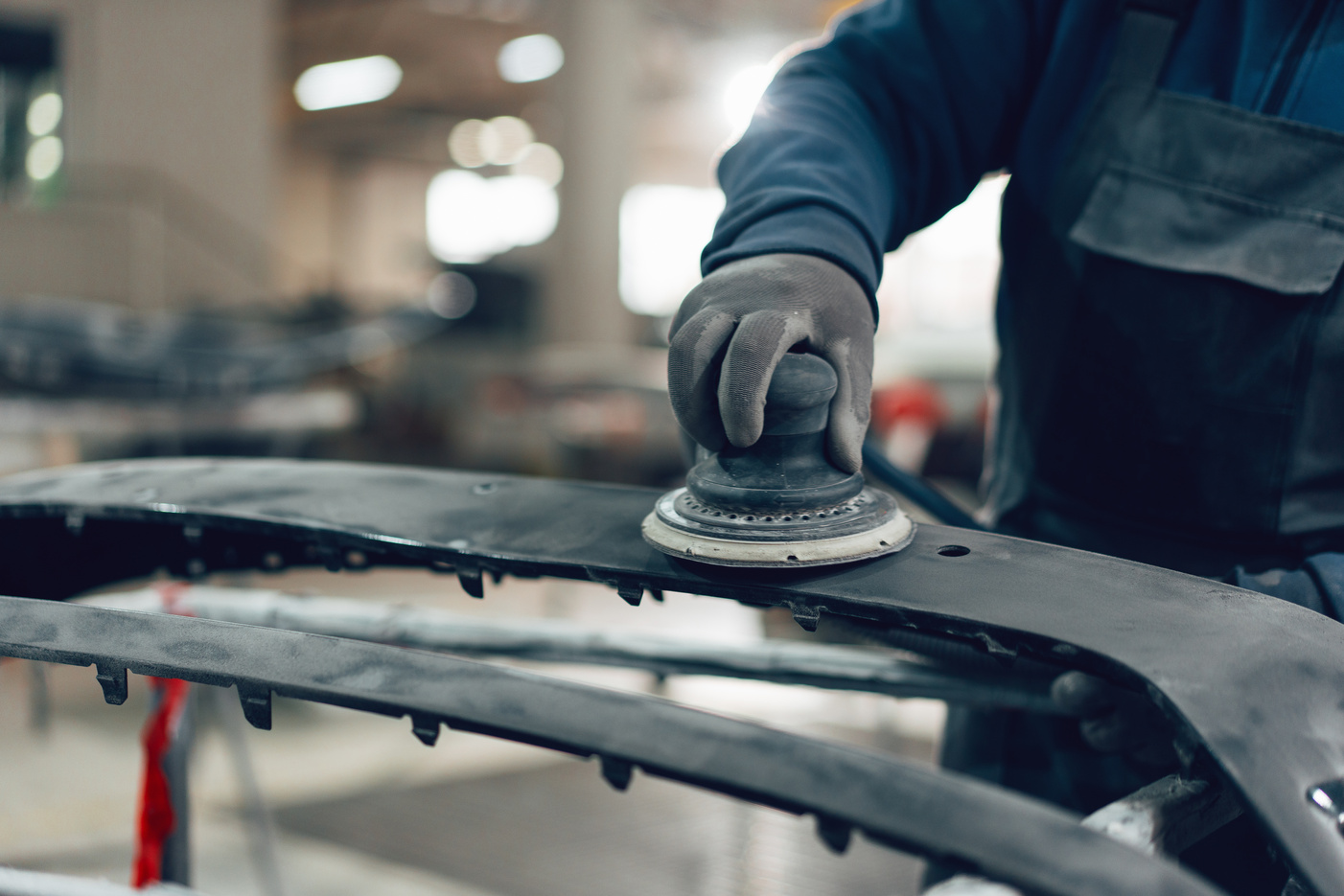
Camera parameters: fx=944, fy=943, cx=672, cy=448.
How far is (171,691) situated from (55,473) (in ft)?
0.78

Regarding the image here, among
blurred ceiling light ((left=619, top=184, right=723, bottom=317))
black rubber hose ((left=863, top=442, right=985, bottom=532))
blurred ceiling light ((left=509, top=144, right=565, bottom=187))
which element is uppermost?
blurred ceiling light ((left=509, top=144, right=565, bottom=187))

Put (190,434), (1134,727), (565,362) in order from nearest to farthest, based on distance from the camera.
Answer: (1134,727), (190,434), (565,362)

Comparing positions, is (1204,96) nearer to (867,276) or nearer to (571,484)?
(867,276)

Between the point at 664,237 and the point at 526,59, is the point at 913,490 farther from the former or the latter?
the point at 664,237

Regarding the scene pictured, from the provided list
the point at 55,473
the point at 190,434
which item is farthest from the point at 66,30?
the point at 55,473

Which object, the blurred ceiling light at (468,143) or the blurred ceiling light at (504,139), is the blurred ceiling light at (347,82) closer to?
the blurred ceiling light at (468,143)

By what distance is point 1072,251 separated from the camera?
0.82 meters

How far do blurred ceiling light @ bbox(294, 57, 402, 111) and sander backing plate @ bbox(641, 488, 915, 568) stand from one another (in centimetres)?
1225

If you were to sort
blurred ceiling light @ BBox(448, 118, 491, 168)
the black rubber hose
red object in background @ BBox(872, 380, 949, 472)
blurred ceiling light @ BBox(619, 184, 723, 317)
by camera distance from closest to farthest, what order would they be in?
the black rubber hose < red object in background @ BBox(872, 380, 949, 472) < blurred ceiling light @ BBox(448, 118, 491, 168) < blurred ceiling light @ BBox(619, 184, 723, 317)

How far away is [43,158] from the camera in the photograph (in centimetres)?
715

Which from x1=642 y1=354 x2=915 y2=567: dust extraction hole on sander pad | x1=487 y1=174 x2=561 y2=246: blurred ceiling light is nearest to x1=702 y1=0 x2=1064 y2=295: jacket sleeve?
x1=642 y1=354 x2=915 y2=567: dust extraction hole on sander pad

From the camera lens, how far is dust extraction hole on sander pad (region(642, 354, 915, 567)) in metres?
0.58

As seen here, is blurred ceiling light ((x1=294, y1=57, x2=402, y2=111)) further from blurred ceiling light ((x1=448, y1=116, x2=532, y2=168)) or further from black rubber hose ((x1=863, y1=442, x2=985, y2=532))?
black rubber hose ((x1=863, y1=442, x2=985, y2=532))

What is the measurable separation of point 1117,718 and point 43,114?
344 inches
